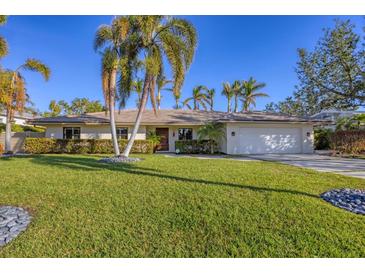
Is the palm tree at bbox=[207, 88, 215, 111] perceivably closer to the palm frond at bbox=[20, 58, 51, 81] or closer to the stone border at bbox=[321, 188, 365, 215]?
the palm frond at bbox=[20, 58, 51, 81]

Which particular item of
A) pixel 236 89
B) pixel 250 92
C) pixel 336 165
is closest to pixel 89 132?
pixel 336 165

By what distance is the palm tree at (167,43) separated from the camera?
1041 centimetres

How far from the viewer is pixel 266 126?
713 inches

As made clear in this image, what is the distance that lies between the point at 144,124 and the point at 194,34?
9.43 meters

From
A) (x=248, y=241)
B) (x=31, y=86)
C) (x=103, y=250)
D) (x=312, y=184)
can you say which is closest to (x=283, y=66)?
(x=312, y=184)

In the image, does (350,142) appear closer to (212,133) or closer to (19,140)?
(212,133)

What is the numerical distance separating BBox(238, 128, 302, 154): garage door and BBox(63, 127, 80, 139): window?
1372 centimetres

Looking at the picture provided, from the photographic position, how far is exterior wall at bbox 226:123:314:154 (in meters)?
17.4

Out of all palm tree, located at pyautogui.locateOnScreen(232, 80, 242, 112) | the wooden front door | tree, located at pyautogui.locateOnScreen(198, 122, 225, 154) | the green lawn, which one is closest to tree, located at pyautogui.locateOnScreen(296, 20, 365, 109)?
tree, located at pyautogui.locateOnScreen(198, 122, 225, 154)

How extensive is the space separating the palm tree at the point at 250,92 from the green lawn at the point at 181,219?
89.9 feet

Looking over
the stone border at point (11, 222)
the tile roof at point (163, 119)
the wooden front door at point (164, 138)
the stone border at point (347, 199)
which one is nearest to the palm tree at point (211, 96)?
the tile roof at point (163, 119)

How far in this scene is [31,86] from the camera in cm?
1645

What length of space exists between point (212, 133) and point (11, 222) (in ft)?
47.0
